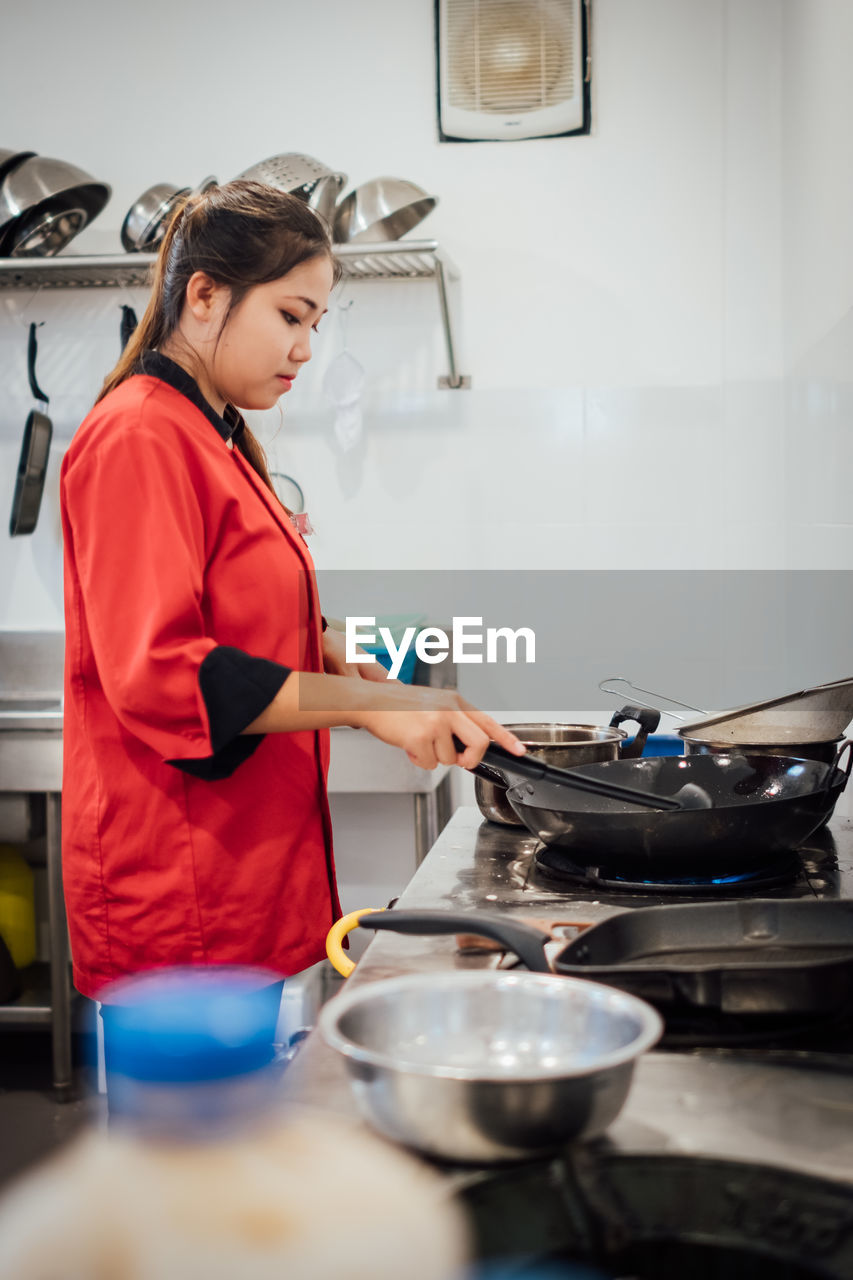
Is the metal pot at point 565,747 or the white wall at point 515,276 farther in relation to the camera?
the white wall at point 515,276

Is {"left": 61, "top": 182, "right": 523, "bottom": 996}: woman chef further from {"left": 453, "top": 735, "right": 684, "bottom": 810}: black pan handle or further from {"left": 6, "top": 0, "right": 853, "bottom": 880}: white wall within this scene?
{"left": 6, "top": 0, "right": 853, "bottom": 880}: white wall

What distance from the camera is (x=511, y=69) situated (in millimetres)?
2578

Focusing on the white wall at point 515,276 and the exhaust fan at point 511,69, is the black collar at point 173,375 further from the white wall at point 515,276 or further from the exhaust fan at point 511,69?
the exhaust fan at point 511,69

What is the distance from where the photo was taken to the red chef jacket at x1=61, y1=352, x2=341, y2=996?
3.74 ft

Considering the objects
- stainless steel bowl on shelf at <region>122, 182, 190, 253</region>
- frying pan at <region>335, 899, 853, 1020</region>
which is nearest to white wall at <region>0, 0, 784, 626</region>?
stainless steel bowl on shelf at <region>122, 182, 190, 253</region>

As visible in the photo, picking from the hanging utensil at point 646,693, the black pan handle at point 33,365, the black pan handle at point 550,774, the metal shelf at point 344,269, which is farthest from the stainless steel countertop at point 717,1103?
the black pan handle at point 33,365

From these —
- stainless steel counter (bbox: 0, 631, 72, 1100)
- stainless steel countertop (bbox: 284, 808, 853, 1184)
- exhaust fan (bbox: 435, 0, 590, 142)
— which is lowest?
stainless steel counter (bbox: 0, 631, 72, 1100)

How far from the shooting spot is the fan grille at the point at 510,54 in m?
2.56

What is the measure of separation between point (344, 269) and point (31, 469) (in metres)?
0.91

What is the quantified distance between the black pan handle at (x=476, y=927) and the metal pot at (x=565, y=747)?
532 millimetres

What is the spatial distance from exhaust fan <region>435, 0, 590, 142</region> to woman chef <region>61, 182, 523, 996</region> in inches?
57.9

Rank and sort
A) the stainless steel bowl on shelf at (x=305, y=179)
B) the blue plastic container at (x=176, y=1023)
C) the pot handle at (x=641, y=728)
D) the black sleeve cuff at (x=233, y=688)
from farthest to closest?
the stainless steel bowl on shelf at (x=305, y=179) < the pot handle at (x=641, y=728) < the blue plastic container at (x=176, y=1023) < the black sleeve cuff at (x=233, y=688)

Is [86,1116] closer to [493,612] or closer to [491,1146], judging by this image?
[493,612]

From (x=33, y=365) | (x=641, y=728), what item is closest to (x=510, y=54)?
(x=33, y=365)
